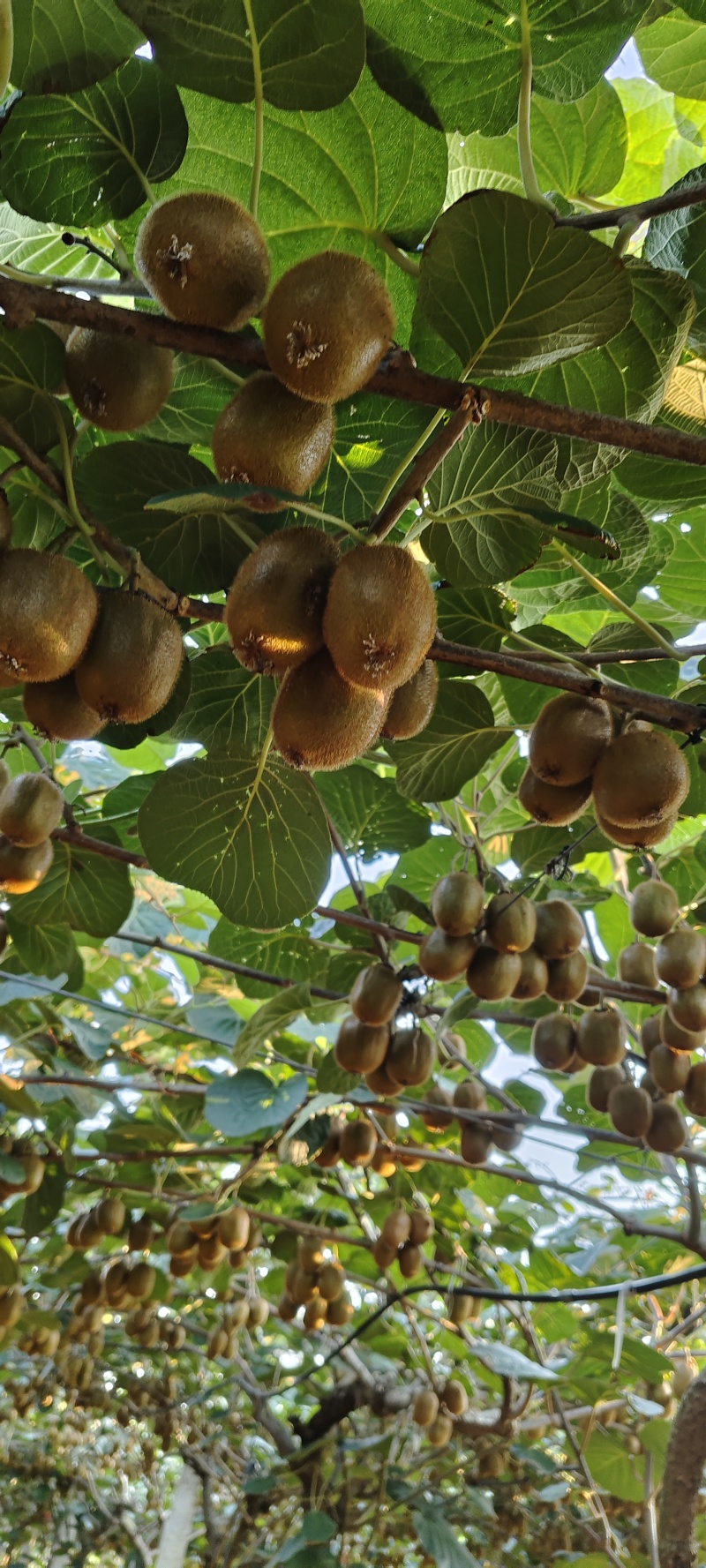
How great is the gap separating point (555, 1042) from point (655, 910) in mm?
590

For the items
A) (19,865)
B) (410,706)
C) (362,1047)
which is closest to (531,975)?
(362,1047)

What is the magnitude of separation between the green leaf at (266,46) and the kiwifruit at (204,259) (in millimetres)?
151

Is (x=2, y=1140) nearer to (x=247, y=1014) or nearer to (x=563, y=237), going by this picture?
(x=247, y=1014)

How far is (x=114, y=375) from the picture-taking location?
911 millimetres

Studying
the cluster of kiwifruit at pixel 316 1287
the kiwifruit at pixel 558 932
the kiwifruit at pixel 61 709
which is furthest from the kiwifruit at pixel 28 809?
the cluster of kiwifruit at pixel 316 1287

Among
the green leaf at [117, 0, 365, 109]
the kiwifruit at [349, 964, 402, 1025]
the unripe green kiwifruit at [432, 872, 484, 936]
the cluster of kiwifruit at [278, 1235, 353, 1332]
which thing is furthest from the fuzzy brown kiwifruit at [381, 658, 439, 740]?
the cluster of kiwifruit at [278, 1235, 353, 1332]

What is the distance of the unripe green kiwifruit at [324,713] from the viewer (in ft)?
3.02

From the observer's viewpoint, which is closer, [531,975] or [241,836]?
[241,836]

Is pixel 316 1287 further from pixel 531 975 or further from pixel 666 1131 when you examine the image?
pixel 531 975

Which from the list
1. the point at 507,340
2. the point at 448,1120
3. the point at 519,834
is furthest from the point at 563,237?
the point at 448,1120

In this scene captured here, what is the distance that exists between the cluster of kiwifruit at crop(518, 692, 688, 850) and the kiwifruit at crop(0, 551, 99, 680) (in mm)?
626

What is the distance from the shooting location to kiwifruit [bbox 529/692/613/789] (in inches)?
52.7

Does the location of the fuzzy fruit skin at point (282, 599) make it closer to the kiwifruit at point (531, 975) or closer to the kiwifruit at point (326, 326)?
the kiwifruit at point (326, 326)

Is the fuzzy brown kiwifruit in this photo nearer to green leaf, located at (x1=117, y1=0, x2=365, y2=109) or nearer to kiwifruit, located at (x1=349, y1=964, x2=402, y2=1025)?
green leaf, located at (x1=117, y1=0, x2=365, y2=109)
